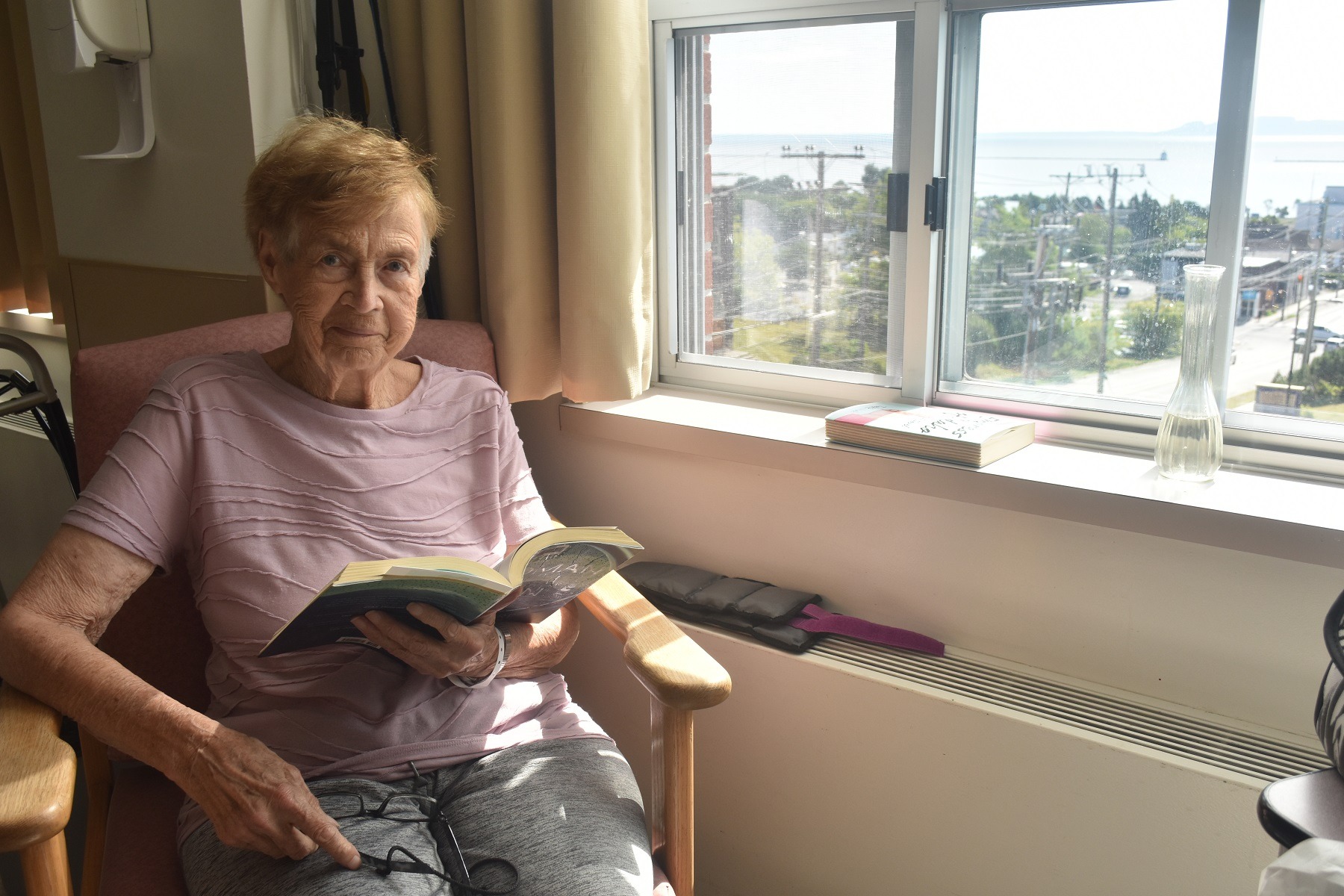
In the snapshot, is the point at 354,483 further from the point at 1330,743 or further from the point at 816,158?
the point at 1330,743

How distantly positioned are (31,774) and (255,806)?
0.20m

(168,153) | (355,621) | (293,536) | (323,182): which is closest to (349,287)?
(323,182)

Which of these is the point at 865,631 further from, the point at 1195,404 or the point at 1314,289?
the point at 1314,289

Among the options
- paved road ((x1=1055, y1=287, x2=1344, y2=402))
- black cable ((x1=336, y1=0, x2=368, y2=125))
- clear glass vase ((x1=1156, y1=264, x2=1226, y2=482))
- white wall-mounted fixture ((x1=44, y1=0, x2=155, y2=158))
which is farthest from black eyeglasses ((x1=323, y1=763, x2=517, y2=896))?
white wall-mounted fixture ((x1=44, y1=0, x2=155, y2=158))

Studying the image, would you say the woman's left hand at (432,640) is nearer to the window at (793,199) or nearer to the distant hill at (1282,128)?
the window at (793,199)

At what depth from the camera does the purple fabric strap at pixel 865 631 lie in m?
1.59

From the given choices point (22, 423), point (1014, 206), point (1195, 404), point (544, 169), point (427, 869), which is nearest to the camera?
point (427, 869)

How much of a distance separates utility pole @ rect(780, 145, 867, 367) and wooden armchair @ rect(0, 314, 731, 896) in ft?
2.03

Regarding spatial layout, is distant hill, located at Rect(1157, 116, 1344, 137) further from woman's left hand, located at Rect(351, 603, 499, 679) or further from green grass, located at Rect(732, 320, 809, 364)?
woman's left hand, located at Rect(351, 603, 499, 679)

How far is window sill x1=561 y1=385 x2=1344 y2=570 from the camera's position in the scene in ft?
4.14

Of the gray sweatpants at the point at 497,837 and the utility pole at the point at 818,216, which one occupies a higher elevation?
the utility pole at the point at 818,216

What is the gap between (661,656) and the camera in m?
1.22

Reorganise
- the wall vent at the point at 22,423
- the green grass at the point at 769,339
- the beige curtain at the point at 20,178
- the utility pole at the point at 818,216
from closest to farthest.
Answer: the utility pole at the point at 818,216
the green grass at the point at 769,339
the wall vent at the point at 22,423
the beige curtain at the point at 20,178

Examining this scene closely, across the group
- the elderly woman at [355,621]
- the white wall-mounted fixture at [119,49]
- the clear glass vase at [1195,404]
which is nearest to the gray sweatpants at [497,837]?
the elderly woman at [355,621]
